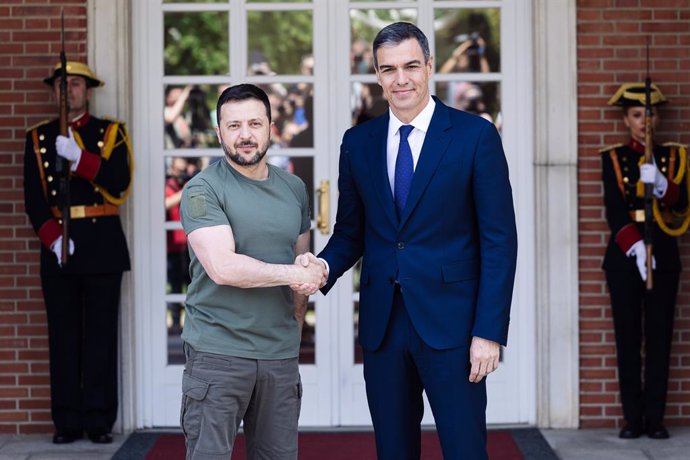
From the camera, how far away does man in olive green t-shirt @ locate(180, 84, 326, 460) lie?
362 cm

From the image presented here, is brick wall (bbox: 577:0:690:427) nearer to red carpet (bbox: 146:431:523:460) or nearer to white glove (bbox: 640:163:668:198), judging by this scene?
white glove (bbox: 640:163:668:198)

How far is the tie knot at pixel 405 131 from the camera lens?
12.3ft

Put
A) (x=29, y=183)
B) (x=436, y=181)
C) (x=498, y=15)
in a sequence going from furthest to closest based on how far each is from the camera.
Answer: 1. (x=498, y=15)
2. (x=29, y=183)
3. (x=436, y=181)

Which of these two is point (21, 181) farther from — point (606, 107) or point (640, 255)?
point (640, 255)

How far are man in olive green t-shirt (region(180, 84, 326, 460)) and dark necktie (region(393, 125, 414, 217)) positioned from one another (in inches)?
12.9

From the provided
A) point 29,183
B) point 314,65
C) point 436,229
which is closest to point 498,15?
point 314,65

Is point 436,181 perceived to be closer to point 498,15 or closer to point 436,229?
point 436,229

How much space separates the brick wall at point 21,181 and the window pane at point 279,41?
884mm

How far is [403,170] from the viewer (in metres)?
3.74

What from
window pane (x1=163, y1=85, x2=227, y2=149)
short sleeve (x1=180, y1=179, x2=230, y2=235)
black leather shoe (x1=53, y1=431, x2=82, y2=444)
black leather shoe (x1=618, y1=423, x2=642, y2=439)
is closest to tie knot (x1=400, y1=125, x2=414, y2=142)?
short sleeve (x1=180, y1=179, x2=230, y2=235)

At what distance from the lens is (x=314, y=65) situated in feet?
20.9

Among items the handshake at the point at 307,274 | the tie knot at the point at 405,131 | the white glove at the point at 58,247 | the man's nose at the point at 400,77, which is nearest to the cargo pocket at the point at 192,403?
the handshake at the point at 307,274

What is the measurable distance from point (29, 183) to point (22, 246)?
1.37 feet

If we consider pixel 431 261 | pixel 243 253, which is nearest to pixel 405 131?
pixel 431 261
